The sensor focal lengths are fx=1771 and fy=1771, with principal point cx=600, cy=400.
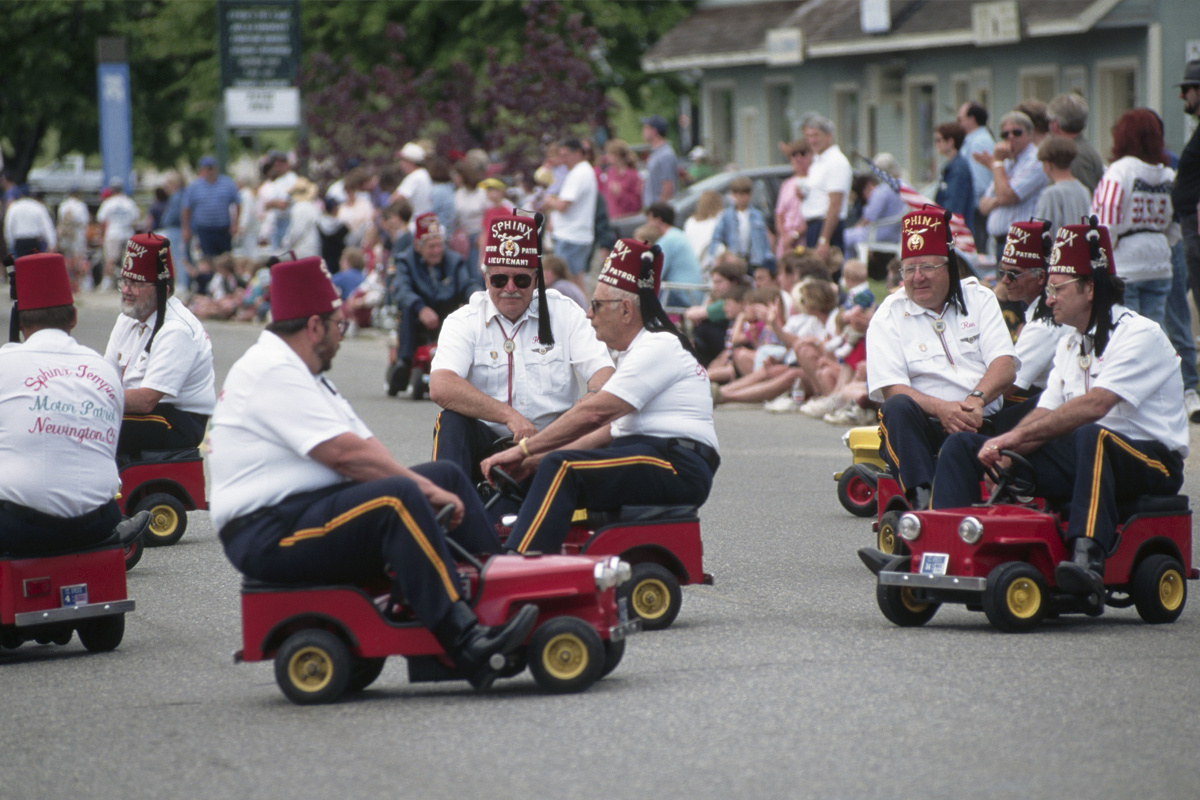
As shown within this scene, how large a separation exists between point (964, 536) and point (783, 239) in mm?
12109

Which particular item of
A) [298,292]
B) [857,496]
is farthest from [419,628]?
[857,496]

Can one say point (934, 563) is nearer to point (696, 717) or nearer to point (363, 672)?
point (696, 717)

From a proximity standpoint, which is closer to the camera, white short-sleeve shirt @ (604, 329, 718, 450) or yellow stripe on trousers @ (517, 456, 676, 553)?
yellow stripe on trousers @ (517, 456, 676, 553)

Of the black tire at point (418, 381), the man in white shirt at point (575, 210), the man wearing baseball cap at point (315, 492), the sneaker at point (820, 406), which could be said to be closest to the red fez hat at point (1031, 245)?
the man wearing baseball cap at point (315, 492)

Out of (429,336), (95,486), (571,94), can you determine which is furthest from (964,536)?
(571,94)

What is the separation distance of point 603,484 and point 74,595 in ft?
7.13

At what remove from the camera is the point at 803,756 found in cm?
523

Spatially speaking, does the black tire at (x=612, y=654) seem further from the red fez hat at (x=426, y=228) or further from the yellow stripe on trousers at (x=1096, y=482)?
the red fez hat at (x=426, y=228)

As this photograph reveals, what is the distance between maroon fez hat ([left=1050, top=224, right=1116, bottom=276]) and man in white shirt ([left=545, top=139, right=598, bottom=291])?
1137 cm

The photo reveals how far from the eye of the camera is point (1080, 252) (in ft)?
24.2

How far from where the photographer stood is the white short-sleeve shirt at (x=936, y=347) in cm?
830

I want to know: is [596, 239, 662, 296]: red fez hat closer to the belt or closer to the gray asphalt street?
the belt

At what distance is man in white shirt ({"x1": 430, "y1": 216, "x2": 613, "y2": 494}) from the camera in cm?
825

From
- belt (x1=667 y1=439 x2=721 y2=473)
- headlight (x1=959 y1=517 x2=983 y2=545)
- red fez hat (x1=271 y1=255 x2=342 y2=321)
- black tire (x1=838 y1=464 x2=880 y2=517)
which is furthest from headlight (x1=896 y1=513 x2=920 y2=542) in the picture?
black tire (x1=838 y1=464 x2=880 y2=517)
